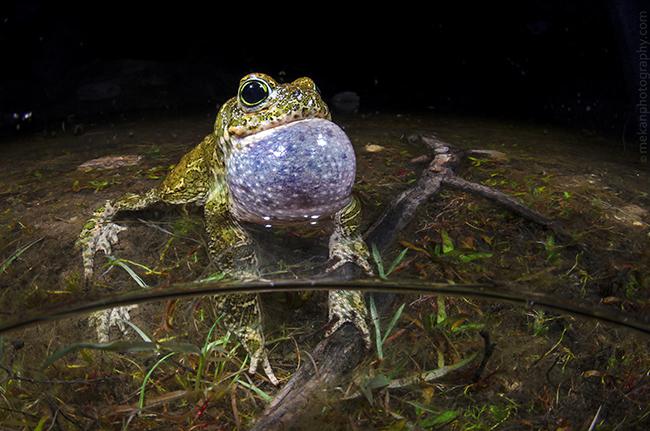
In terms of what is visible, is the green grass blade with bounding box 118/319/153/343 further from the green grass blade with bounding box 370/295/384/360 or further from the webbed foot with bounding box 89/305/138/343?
the green grass blade with bounding box 370/295/384/360

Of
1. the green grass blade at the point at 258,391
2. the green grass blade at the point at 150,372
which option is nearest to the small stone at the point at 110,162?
the green grass blade at the point at 150,372

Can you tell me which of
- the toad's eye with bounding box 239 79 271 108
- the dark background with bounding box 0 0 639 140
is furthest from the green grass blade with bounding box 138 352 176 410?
the dark background with bounding box 0 0 639 140

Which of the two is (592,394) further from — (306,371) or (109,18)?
(109,18)

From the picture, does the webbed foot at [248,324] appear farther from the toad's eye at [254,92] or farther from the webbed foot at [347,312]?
the toad's eye at [254,92]

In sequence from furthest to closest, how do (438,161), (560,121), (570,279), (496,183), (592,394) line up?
1. (560,121)
2. (438,161)
3. (496,183)
4. (570,279)
5. (592,394)

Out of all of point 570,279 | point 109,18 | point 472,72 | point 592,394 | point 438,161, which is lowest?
point 592,394

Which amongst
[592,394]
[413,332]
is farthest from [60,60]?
[592,394]
